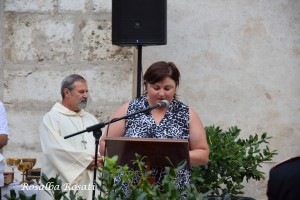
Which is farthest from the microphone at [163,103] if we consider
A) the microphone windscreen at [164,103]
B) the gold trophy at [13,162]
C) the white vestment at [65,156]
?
the gold trophy at [13,162]

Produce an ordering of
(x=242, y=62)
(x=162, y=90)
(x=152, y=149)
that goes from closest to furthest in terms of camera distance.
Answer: (x=152, y=149) → (x=162, y=90) → (x=242, y=62)

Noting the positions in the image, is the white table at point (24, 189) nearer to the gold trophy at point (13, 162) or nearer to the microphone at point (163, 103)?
the gold trophy at point (13, 162)

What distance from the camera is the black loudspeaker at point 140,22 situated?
8.55 m

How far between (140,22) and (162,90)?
2.54 metres

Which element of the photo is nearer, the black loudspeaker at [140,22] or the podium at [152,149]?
the podium at [152,149]

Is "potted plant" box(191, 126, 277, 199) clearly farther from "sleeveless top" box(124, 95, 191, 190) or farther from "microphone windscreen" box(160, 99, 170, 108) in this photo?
"microphone windscreen" box(160, 99, 170, 108)

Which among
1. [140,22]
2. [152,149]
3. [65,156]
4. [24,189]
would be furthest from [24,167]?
[152,149]

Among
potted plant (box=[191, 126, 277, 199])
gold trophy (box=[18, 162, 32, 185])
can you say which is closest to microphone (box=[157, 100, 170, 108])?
potted plant (box=[191, 126, 277, 199])

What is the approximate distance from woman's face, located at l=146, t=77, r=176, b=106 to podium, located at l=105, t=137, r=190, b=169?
47 centimetres

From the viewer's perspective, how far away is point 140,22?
8547mm

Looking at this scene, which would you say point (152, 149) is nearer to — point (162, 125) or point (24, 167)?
point (162, 125)

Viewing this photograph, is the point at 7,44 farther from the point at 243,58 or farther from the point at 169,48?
the point at 243,58

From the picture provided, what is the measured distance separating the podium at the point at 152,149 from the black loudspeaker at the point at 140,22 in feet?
9.32

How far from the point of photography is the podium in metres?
5.65
